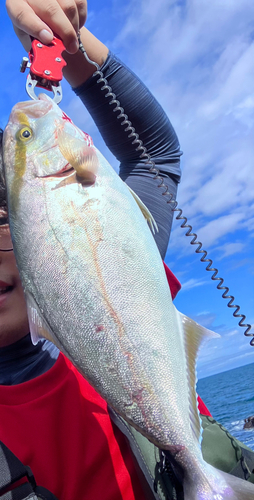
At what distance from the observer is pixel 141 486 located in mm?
1912

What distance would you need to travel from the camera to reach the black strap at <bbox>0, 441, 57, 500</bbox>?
1703 millimetres

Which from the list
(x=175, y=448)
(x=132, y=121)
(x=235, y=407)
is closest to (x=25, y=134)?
(x=132, y=121)

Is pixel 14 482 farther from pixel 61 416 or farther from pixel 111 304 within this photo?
pixel 111 304

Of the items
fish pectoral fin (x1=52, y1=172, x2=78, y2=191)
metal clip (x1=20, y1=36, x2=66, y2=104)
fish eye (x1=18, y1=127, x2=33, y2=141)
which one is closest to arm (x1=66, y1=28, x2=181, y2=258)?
metal clip (x1=20, y1=36, x2=66, y2=104)

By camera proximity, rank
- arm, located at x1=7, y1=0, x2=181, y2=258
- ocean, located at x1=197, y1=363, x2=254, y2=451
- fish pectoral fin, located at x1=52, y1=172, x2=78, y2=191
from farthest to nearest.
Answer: ocean, located at x1=197, y1=363, x2=254, y2=451, arm, located at x1=7, y1=0, x2=181, y2=258, fish pectoral fin, located at x1=52, y1=172, x2=78, y2=191

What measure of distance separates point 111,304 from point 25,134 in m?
1.00

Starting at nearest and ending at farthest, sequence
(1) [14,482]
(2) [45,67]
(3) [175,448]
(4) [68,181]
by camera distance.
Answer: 1. (3) [175,448]
2. (4) [68,181]
3. (1) [14,482]
4. (2) [45,67]

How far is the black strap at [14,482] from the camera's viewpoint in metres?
1.70

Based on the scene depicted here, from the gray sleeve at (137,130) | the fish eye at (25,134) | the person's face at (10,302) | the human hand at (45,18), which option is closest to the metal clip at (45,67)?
the human hand at (45,18)

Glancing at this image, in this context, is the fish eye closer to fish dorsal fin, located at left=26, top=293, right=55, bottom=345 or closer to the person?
the person

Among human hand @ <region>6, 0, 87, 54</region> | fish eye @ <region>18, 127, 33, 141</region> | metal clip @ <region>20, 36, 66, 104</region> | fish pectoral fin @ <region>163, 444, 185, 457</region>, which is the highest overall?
human hand @ <region>6, 0, 87, 54</region>

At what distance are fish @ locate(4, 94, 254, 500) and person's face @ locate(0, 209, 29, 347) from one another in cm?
57

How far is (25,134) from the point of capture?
1.78 metres

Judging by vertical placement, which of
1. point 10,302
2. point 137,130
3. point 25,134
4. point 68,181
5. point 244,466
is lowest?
point 244,466
